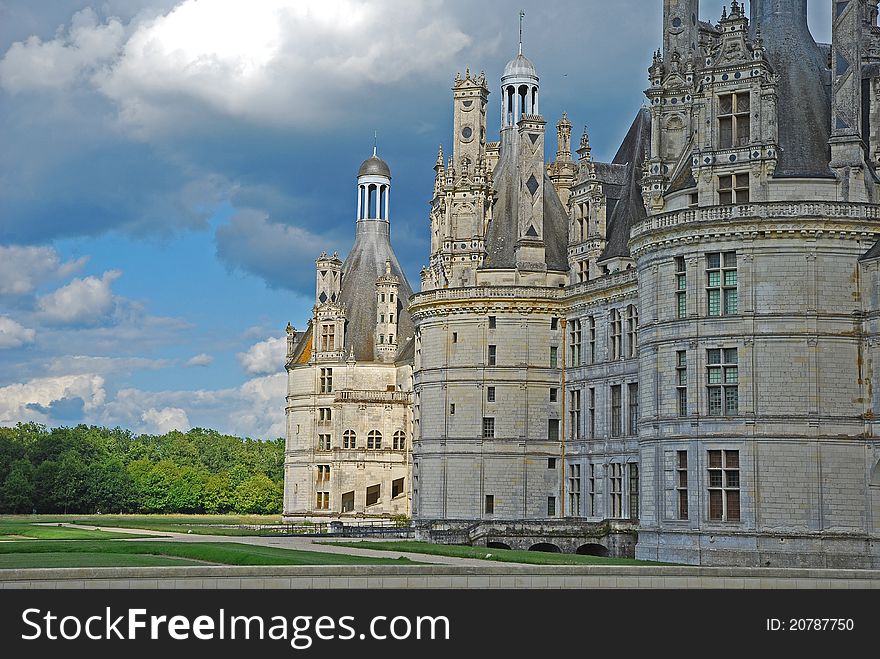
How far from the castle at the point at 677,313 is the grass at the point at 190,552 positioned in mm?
13957

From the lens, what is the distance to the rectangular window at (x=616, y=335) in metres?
60.7

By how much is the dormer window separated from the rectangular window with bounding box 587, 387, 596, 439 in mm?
16583

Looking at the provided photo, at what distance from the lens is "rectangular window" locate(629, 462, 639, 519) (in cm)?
5847

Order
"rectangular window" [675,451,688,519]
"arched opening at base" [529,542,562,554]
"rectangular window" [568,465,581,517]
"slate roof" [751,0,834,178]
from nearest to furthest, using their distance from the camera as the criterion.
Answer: "rectangular window" [675,451,688,519], "slate roof" [751,0,834,178], "arched opening at base" [529,542,562,554], "rectangular window" [568,465,581,517]

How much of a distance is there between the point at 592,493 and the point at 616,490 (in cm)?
249

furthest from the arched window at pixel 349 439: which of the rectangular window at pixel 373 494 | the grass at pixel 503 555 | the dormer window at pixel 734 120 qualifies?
the dormer window at pixel 734 120

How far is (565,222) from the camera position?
68750 millimetres

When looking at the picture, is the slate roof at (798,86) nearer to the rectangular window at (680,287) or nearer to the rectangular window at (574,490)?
the rectangular window at (680,287)

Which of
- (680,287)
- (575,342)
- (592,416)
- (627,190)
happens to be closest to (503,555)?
(680,287)

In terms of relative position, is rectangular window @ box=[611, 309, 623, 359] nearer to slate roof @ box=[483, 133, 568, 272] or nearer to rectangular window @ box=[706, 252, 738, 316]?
slate roof @ box=[483, 133, 568, 272]

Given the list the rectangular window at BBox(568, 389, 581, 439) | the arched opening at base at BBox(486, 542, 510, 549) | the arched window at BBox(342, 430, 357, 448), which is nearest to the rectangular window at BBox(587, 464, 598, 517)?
the rectangular window at BBox(568, 389, 581, 439)
